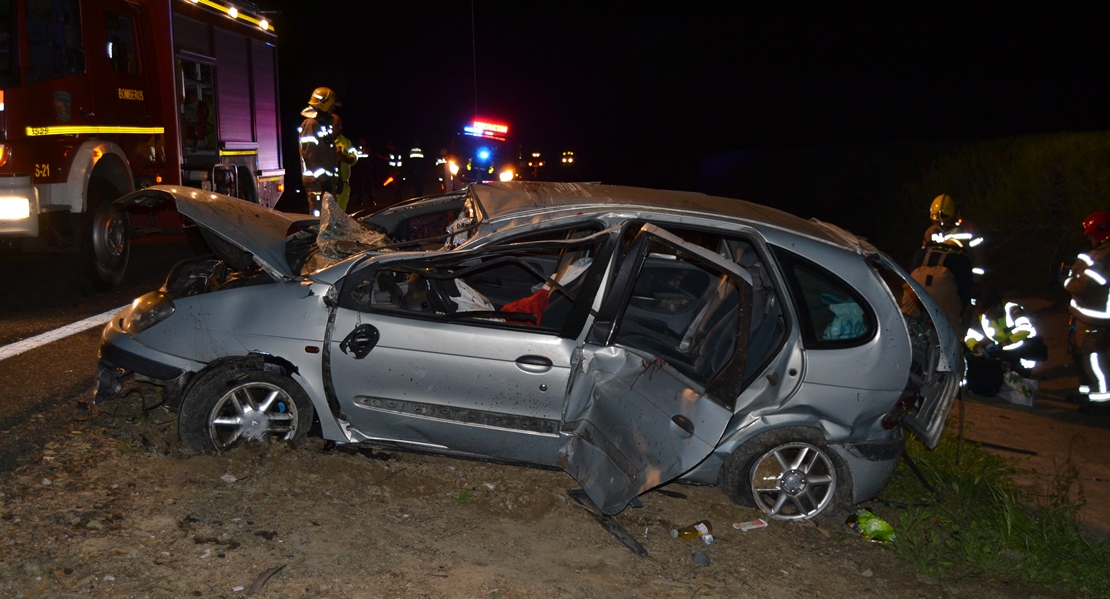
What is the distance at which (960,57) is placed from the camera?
1288 inches

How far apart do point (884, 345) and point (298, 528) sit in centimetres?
291

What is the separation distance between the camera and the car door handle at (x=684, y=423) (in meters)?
4.17

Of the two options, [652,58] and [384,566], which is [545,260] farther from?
[652,58]

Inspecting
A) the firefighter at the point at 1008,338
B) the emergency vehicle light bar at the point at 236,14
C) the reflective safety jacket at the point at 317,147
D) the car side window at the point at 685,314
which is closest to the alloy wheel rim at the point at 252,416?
the car side window at the point at 685,314

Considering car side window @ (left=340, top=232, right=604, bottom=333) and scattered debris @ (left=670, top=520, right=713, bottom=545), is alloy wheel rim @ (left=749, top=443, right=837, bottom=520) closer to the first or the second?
scattered debris @ (left=670, top=520, right=713, bottom=545)

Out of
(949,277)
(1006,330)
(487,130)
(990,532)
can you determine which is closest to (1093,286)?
(1006,330)

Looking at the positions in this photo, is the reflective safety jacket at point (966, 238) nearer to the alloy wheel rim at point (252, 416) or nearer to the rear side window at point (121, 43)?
the alloy wheel rim at point (252, 416)

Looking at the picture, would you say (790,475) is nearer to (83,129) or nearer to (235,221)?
(235,221)

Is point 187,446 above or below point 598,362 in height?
below

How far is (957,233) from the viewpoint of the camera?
743 cm

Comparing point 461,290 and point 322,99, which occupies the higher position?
point 322,99

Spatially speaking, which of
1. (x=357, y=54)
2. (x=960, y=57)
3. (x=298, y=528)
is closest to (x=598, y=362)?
(x=298, y=528)

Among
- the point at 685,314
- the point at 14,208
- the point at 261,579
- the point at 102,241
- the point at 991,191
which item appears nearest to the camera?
the point at 261,579

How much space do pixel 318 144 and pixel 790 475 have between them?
799cm
